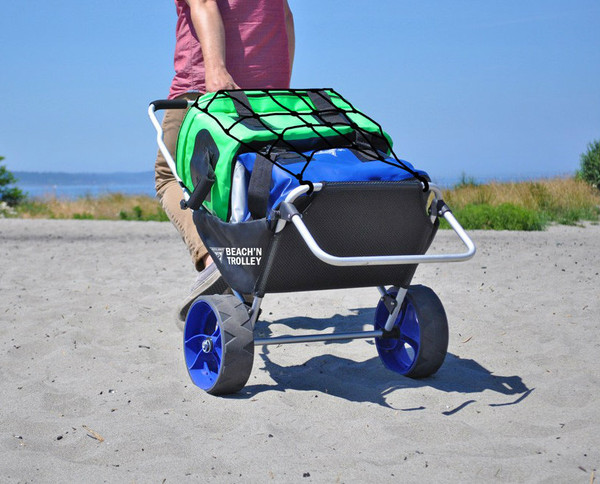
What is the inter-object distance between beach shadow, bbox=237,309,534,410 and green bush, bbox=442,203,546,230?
8.01 meters

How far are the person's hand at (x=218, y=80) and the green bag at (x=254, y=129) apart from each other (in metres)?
0.12

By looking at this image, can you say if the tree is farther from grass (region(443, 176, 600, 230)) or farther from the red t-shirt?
the red t-shirt

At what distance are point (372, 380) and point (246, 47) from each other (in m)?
1.97

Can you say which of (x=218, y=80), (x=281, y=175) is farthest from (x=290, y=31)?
(x=281, y=175)

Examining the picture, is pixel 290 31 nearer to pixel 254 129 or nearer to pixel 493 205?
pixel 254 129

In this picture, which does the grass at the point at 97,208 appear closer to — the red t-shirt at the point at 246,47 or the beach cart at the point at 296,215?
the red t-shirt at the point at 246,47

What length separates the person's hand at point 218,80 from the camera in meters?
3.88

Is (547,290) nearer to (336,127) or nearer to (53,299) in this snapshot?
(336,127)

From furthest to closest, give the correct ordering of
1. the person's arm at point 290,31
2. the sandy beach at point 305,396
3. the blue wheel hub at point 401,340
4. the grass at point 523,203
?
1. the grass at point 523,203
2. the person's arm at point 290,31
3. the blue wheel hub at point 401,340
4. the sandy beach at point 305,396

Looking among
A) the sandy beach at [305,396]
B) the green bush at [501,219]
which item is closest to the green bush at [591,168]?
the green bush at [501,219]

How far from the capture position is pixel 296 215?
298 cm

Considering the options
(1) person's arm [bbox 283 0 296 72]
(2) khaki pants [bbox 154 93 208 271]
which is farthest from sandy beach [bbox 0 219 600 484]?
(1) person's arm [bbox 283 0 296 72]

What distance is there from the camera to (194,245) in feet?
14.5

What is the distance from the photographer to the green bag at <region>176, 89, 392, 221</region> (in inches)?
131
